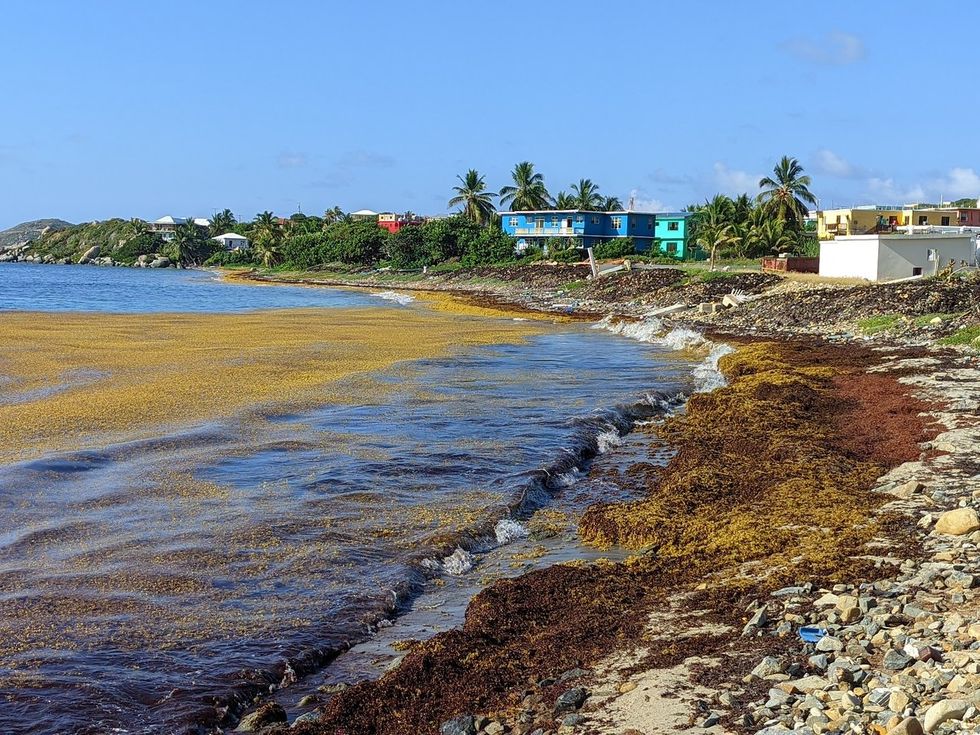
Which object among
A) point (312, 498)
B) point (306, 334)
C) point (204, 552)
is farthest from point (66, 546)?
point (306, 334)

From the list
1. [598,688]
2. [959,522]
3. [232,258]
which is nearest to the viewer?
[598,688]

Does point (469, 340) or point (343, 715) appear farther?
point (469, 340)

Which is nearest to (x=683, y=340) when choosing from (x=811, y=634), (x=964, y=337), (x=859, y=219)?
(x=964, y=337)

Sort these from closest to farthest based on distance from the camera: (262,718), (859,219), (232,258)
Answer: (262,718)
(859,219)
(232,258)

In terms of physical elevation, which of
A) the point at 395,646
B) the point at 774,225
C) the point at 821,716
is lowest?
the point at 395,646

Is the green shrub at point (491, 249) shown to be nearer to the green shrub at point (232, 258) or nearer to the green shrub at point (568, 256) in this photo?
the green shrub at point (568, 256)

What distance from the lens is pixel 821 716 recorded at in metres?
6.26

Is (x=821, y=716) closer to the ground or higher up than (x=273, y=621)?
higher up

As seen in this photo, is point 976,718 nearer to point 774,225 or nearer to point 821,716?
point 821,716

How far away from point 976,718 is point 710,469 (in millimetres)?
9859

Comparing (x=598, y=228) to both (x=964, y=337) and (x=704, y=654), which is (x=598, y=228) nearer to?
(x=964, y=337)

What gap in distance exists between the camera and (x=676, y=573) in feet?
35.0

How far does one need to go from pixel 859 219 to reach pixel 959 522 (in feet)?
280

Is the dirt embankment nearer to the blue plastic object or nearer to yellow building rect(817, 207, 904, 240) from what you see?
the blue plastic object
